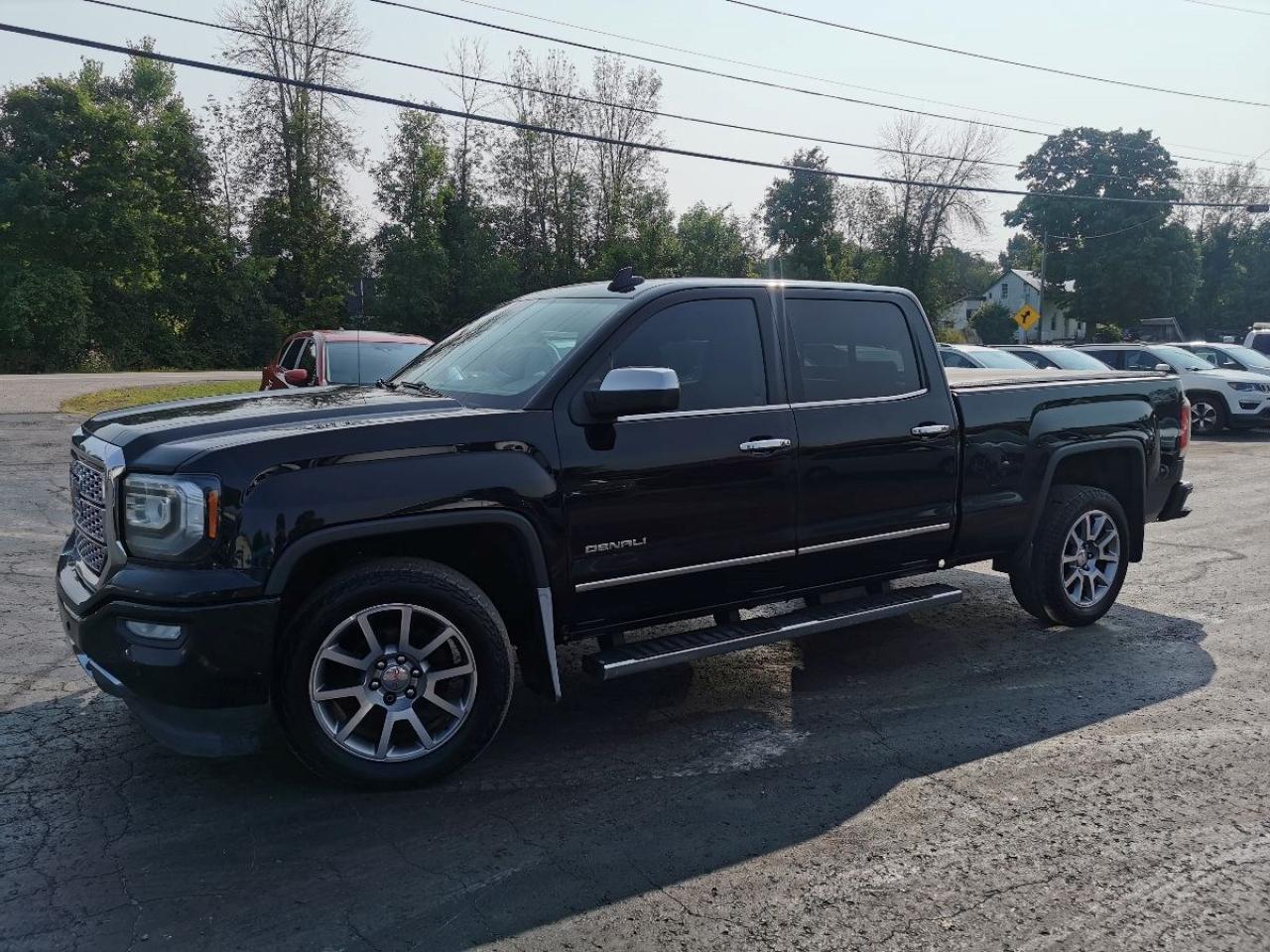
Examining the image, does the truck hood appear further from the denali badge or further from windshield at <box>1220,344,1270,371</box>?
windshield at <box>1220,344,1270,371</box>

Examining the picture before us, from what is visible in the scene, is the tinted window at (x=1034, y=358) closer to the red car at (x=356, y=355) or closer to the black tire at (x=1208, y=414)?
the black tire at (x=1208, y=414)

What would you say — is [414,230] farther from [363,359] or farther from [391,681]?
[391,681]

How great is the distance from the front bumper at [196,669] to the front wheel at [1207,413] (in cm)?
1928

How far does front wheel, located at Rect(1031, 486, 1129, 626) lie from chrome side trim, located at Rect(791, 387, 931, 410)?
130cm

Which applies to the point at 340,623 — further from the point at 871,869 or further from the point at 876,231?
the point at 876,231

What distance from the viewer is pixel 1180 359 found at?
19.7m

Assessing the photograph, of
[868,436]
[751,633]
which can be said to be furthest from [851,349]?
[751,633]

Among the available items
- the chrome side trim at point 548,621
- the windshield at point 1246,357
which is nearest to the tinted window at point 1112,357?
the windshield at point 1246,357

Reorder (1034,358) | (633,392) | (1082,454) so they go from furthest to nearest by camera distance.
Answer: (1034,358), (1082,454), (633,392)

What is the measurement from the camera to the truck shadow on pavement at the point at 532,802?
308 centimetres

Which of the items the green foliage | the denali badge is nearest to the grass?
the denali badge

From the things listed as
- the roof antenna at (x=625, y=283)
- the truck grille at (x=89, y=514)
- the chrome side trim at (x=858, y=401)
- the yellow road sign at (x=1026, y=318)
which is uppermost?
the yellow road sign at (x=1026, y=318)

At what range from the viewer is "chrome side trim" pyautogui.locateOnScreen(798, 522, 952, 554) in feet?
16.0

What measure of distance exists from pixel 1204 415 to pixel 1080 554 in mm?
15400
